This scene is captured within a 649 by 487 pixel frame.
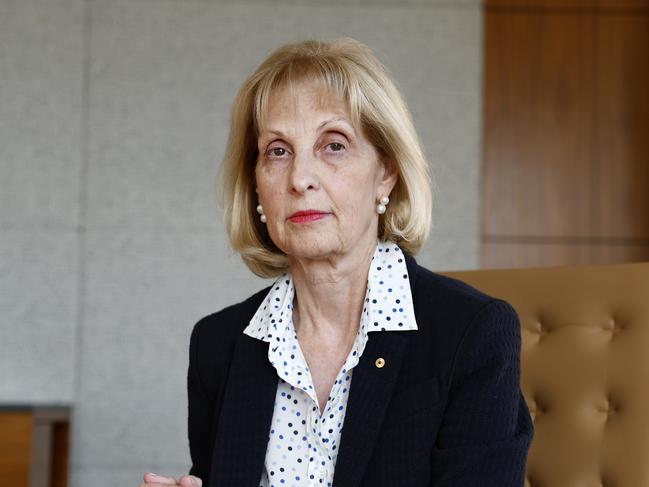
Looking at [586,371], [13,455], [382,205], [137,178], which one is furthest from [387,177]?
[137,178]

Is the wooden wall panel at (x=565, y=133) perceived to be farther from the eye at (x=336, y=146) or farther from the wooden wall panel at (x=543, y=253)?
the eye at (x=336, y=146)

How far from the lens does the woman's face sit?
6.02 feet

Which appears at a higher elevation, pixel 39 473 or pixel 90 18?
pixel 90 18

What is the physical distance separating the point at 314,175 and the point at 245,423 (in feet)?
1.55

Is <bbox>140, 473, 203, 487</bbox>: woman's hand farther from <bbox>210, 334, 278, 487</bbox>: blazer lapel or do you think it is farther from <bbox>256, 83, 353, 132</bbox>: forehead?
<bbox>256, 83, 353, 132</bbox>: forehead

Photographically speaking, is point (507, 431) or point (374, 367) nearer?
point (507, 431)

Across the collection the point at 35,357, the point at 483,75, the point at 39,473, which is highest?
the point at 483,75

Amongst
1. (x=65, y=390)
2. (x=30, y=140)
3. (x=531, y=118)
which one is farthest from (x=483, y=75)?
(x=65, y=390)

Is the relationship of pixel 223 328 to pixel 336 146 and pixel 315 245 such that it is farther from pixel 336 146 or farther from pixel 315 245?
pixel 336 146

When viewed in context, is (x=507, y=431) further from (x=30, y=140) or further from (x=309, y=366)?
(x=30, y=140)

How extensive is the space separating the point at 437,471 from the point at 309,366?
0.34m

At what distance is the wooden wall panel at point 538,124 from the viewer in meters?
4.34

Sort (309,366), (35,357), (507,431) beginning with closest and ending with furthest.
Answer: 1. (507,431)
2. (309,366)
3. (35,357)

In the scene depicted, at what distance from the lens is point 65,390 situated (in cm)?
417
